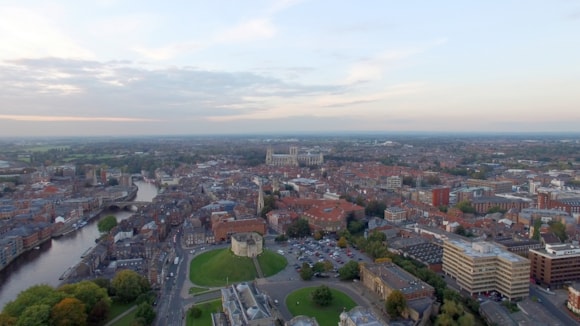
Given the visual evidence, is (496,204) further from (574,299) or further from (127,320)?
(127,320)

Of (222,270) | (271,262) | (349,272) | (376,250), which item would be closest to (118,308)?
(222,270)

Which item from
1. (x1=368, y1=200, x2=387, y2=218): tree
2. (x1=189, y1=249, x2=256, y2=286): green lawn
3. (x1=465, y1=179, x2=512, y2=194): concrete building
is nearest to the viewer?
(x1=189, y1=249, x2=256, y2=286): green lawn

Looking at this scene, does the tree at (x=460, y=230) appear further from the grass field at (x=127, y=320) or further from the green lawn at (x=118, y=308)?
the grass field at (x=127, y=320)

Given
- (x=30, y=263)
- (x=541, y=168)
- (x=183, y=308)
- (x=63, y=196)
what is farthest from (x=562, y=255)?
(x=541, y=168)

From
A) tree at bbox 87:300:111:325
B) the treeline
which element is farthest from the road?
tree at bbox 87:300:111:325

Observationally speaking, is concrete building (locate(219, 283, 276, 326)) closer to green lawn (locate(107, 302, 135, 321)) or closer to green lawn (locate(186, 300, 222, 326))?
green lawn (locate(186, 300, 222, 326))

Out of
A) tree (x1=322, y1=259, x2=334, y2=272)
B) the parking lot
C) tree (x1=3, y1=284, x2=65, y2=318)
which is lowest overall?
the parking lot
